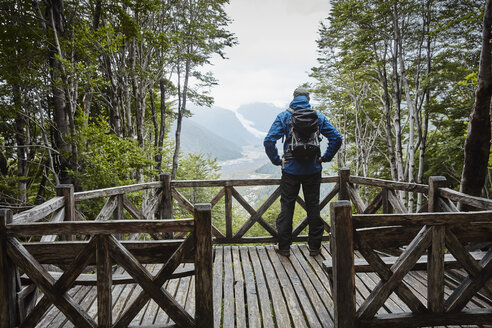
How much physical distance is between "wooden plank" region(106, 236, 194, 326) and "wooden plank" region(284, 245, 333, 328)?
1419mm

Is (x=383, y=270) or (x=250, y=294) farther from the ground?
(x=383, y=270)

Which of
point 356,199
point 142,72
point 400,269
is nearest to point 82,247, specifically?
point 400,269

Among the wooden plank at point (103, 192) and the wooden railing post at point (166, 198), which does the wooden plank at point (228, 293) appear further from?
the wooden plank at point (103, 192)

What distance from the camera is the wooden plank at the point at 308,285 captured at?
104 inches

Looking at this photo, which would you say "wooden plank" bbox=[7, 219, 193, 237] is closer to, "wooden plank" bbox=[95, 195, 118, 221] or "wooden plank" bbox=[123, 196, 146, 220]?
"wooden plank" bbox=[95, 195, 118, 221]

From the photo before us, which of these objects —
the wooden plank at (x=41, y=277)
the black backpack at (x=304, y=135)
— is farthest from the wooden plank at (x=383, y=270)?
the wooden plank at (x=41, y=277)

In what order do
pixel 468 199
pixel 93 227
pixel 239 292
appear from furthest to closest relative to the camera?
pixel 239 292 → pixel 468 199 → pixel 93 227

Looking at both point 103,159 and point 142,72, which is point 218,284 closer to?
point 103,159

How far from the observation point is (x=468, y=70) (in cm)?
935

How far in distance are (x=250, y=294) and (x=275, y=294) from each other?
0.30 metres

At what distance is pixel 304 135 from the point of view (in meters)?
3.72

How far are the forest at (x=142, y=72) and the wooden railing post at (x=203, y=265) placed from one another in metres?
5.17

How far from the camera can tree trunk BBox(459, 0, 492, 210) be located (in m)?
4.40

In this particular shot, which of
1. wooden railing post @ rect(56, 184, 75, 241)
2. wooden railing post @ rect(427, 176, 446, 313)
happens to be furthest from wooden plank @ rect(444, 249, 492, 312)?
wooden railing post @ rect(56, 184, 75, 241)
